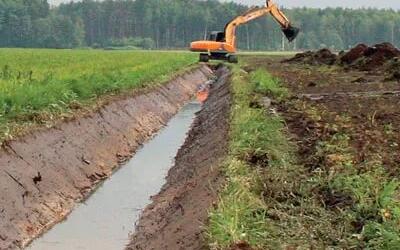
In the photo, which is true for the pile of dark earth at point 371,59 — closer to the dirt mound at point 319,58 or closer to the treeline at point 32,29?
the dirt mound at point 319,58

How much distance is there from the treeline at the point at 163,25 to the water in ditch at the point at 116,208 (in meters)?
94.7

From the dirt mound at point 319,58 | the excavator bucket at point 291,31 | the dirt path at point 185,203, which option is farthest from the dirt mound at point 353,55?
the dirt path at point 185,203

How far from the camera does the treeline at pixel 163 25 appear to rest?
10875 cm

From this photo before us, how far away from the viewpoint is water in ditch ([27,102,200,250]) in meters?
8.32

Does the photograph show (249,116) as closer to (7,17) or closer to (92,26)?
(7,17)

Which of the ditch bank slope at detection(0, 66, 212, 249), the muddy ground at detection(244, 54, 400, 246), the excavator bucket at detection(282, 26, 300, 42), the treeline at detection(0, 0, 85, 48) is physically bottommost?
the treeline at detection(0, 0, 85, 48)

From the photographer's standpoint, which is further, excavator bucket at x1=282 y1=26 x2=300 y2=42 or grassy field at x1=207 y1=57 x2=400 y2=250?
excavator bucket at x1=282 y1=26 x2=300 y2=42

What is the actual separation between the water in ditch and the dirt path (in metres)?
0.23

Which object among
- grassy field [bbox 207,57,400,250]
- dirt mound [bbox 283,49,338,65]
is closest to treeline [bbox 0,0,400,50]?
dirt mound [bbox 283,49,338,65]

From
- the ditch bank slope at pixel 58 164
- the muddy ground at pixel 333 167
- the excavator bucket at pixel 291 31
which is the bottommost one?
the ditch bank slope at pixel 58 164

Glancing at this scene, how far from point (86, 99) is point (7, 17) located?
310 ft

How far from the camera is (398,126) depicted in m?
12.3

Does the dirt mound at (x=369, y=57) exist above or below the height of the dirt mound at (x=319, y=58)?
above

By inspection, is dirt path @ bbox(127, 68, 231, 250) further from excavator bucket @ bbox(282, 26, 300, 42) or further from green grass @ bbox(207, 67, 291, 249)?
excavator bucket @ bbox(282, 26, 300, 42)
